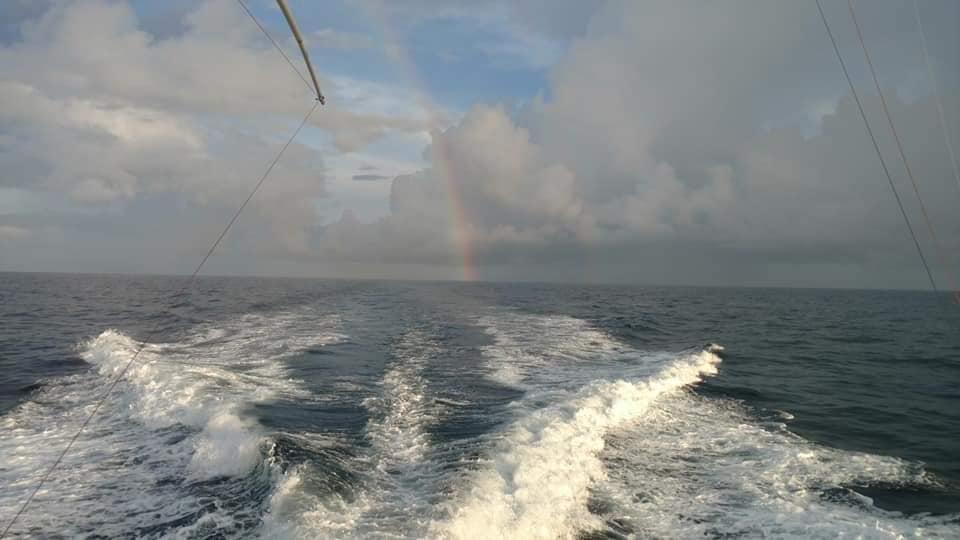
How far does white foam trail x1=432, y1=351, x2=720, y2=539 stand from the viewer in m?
7.92

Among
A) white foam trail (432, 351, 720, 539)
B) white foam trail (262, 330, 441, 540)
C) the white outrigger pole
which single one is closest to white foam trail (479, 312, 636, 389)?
white foam trail (432, 351, 720, 539)

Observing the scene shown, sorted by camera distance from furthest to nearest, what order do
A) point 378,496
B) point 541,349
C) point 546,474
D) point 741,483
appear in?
point 541,349 → point 741,483 → point 546,474 → point 378,496

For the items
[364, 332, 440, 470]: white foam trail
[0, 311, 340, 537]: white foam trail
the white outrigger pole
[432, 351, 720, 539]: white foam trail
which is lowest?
[0, 311, 340, 537]: white foam trail

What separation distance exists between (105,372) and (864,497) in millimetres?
21351

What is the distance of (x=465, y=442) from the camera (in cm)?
1148

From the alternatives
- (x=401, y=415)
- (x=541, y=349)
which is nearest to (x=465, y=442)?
(x=401, y=415)

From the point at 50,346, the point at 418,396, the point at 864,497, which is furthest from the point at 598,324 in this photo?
the point at 50,346

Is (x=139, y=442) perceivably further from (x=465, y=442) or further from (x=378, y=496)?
(x=465, y=442)

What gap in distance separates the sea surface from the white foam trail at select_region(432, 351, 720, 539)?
0.05 m

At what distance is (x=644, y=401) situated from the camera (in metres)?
15.8

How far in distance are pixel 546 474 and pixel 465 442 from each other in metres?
2.32

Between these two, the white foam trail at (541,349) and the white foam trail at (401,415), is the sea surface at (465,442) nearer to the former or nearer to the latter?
the white foam trail at (401,415)

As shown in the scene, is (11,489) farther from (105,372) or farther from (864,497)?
(864,497)

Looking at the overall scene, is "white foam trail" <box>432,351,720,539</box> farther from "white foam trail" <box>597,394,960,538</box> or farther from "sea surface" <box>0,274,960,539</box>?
"white foam trail" <box>597,394,960,538</box>
